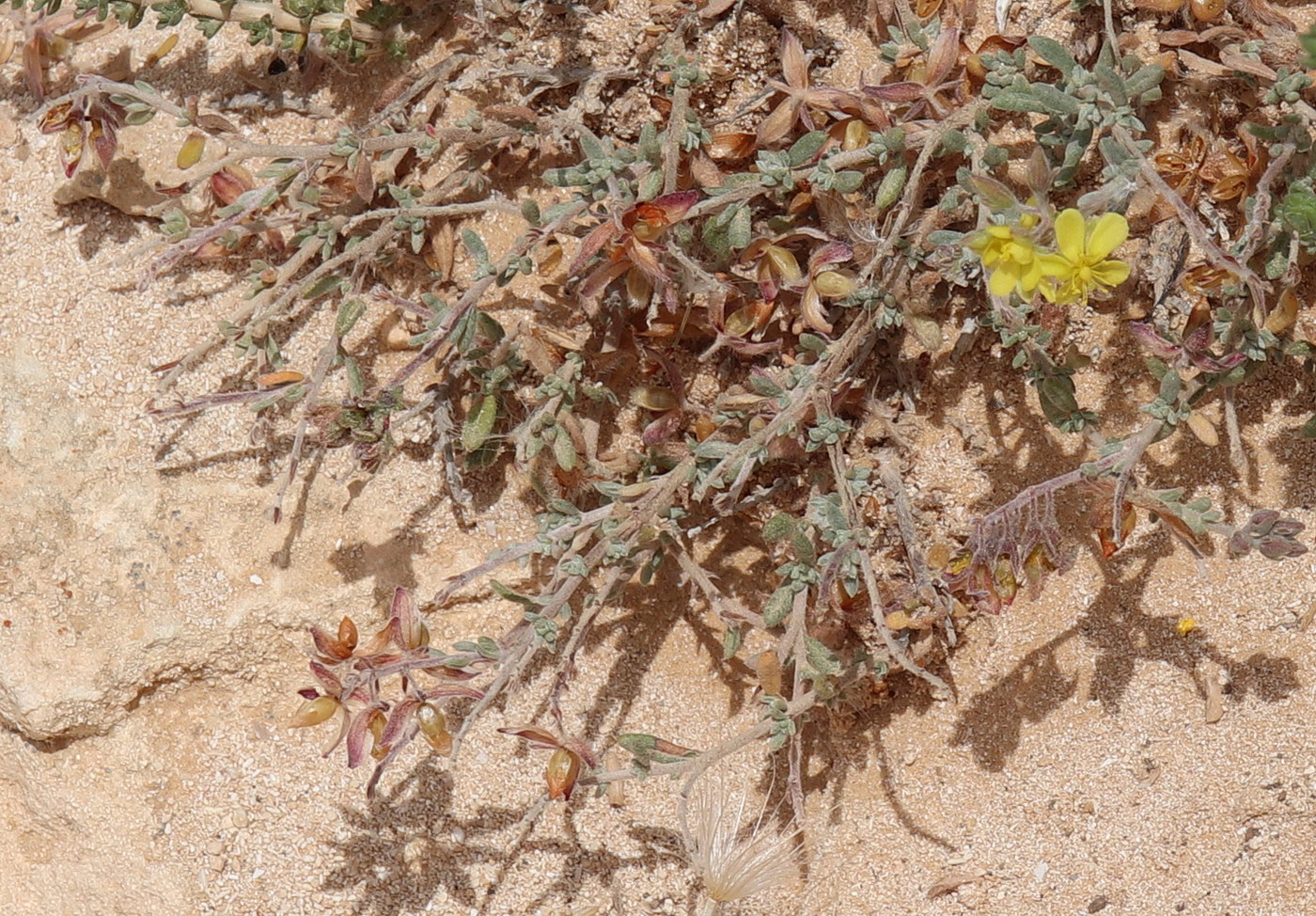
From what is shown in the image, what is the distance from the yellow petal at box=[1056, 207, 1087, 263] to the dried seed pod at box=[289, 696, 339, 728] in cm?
159

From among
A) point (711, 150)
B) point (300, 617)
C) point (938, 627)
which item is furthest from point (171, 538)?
point (938, 627)

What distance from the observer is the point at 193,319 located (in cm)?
313

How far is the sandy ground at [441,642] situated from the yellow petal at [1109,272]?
790mm

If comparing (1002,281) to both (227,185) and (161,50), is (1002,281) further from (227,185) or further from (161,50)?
(161,50)

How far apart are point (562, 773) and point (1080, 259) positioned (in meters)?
1.37

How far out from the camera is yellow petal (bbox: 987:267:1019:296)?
2.03 meters

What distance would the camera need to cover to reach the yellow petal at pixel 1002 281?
6.67 feet

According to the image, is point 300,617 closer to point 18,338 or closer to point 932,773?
point 18,338

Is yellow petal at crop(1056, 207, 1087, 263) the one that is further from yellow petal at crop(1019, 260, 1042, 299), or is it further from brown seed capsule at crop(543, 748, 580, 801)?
brown seed capsule at crop(543, 748, 580, 801)

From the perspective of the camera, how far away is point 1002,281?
6.72ft

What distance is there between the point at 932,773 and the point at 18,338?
2.44 meters

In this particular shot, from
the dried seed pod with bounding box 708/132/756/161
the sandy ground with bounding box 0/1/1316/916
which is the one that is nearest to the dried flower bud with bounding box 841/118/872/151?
the dried seed pod with bounding box 708/132/756/161

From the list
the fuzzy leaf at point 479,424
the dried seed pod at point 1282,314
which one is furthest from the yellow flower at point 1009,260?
the fuzzy leaf at point 479,424

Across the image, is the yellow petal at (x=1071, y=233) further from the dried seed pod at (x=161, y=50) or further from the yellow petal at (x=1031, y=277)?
the dried seed pod at (x=161, y=50)
